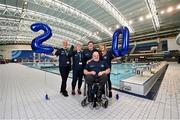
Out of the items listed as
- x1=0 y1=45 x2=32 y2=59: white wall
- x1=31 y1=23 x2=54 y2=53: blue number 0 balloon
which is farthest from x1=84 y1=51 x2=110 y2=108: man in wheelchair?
x1=0 y1=45 x2=32 y2=59: white wall

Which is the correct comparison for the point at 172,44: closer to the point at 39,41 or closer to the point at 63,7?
the point at 63,7

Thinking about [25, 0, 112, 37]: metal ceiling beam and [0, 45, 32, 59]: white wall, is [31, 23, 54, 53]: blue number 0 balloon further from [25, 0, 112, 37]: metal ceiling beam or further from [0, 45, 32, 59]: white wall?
[0, 45, 32, 59]: white wall

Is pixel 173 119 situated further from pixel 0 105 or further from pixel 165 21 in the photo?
pixel 165 21

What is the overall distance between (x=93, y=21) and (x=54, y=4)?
16.1 feet

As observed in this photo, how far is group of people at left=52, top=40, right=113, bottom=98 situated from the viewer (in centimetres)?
246

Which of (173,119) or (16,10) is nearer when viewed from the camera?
(173,119)

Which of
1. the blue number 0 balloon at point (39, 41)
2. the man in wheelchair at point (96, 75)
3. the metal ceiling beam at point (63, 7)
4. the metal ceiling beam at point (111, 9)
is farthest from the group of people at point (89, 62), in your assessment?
the metal ceiling beam at point (63, 7)

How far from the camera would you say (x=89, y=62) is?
8.53 feet

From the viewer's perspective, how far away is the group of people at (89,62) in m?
2.46

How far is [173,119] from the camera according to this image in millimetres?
1929

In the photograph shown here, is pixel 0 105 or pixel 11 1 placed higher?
pixel 11 1

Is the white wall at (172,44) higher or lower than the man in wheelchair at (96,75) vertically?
higher

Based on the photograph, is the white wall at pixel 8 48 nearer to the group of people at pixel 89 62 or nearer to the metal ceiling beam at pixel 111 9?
the metal ceiling beam at pixel 111 9

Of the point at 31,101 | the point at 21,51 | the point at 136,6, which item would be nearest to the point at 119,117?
the point at 31,101
